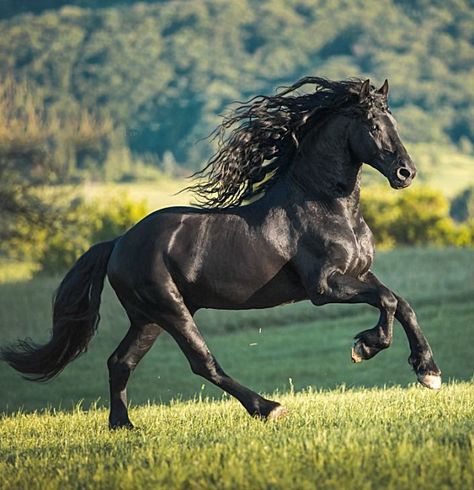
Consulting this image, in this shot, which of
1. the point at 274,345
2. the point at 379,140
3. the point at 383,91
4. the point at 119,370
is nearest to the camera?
the point at 379,140

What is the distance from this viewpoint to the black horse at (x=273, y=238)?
8.26 metres

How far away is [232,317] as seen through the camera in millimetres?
29812

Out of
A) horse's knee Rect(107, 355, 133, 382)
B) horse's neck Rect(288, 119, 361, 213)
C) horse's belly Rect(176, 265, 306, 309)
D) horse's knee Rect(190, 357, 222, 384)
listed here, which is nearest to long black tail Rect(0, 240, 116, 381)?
horse's knee Rect(107, 355, 133, 382)

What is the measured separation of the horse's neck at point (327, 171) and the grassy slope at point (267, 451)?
166 centimetres

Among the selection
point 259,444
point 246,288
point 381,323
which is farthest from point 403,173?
point 259,444

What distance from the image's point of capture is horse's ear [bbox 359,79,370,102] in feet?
27.6

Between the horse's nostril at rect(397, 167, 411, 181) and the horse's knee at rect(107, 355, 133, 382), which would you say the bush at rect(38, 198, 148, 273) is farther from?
the horse's nostril at rect(397, 167, 411, 181)

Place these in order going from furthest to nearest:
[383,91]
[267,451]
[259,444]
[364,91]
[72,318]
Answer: [72,318] < [383,91] < [364,91] < [259,444] < [267,451]

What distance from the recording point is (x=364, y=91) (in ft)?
27.8

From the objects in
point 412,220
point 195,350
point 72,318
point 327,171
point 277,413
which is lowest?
point 412,220

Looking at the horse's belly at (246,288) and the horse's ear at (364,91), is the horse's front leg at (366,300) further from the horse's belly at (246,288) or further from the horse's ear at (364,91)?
the horse's ear at (364,91)

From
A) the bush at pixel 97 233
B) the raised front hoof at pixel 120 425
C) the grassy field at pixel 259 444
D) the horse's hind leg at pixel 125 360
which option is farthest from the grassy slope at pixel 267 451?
the bush at pixel 97 233

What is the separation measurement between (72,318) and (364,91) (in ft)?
10.4

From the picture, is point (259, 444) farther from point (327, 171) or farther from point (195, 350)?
Answer: point (327, 171)
